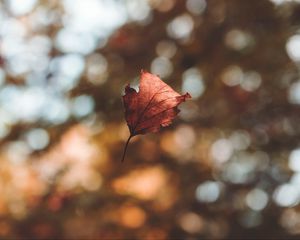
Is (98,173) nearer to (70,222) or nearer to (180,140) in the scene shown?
(70,222)

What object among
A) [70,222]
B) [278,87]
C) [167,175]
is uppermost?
[278,87]

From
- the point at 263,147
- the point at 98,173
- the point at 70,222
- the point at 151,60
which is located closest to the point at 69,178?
the point at 98,173

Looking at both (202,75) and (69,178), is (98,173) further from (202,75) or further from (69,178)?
(202,75)

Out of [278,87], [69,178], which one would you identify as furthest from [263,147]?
[69,178]

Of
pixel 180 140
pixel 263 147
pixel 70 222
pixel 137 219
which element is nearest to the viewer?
pixel 70 222

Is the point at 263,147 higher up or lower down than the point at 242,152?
lower down

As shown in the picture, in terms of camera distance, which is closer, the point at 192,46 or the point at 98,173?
the point at 192,46

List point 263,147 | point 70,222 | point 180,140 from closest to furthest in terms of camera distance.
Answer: point 70,222 < point 263,147 < point 180,140
